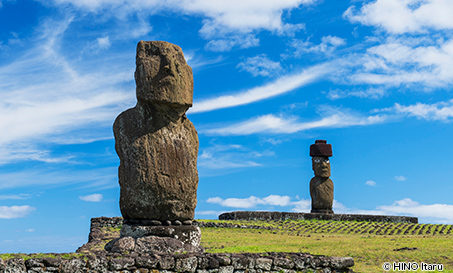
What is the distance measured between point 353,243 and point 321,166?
46.8 ft

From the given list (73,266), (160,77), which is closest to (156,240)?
(73,266)

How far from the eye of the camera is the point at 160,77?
1041 cm

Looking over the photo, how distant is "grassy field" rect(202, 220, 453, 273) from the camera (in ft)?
44.4

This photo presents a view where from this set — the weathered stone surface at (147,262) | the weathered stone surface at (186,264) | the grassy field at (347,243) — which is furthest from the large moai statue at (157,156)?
the grassy field at (347,243)

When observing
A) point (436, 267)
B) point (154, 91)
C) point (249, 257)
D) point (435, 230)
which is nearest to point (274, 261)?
point (249, 257)

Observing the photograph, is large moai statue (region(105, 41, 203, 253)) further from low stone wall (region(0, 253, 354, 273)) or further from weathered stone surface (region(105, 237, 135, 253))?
low stone wall (region(0, 253, 354, 273))

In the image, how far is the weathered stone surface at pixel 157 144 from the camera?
10.3 meters

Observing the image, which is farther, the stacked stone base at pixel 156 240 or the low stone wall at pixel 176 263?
the stacked stone base at pixel 156 240

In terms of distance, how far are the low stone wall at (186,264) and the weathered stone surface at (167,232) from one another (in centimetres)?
157

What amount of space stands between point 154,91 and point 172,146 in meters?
1.29

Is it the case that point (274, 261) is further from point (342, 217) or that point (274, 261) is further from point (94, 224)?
point (342, 217)

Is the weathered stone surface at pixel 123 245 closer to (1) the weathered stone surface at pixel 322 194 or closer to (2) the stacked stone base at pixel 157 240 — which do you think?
(2) the stacked stone base at pixel 157 240

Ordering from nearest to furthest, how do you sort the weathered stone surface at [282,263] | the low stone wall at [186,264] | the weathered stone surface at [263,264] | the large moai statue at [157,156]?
1. the low stone wall at [186,264]
2. the weathered stone surface at [263,264]
3. the weathered stone surface at [282,263]
4. the large moai statue at [157,156]

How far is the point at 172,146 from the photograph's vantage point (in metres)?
10.5
